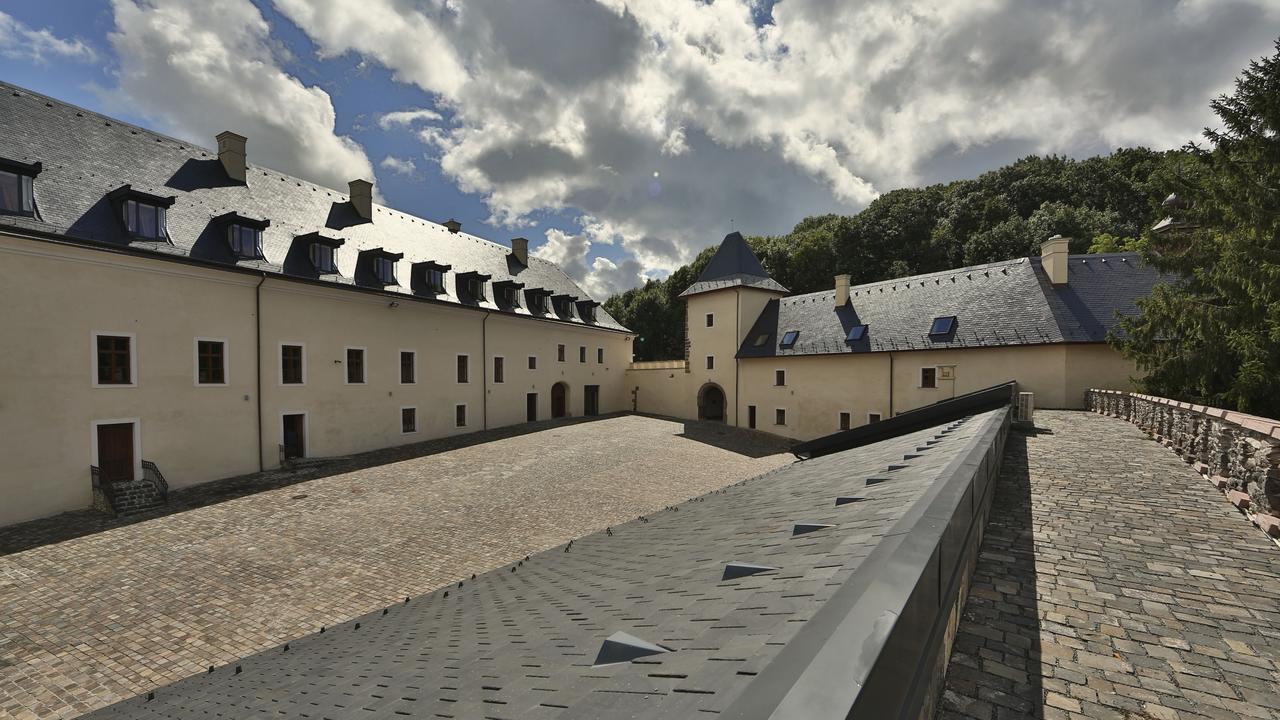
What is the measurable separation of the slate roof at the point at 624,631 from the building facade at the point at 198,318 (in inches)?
510

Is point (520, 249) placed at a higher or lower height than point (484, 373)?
higher

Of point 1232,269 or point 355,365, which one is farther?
point 355,365

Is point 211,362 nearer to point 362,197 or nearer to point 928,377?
point 362,197

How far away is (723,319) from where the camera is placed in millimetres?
29141

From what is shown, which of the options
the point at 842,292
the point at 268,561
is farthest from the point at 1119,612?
the point at 842,292

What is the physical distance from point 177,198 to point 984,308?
3018cm

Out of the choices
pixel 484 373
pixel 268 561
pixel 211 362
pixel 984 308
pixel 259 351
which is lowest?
pixel 268 561

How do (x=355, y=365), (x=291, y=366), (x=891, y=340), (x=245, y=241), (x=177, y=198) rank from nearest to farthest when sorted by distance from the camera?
(x=177, y=198)
(x=245, y=241)
(x=291, y=366)
(x=355, y=365)
(x=891, y=340)

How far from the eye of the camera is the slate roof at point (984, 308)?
17.9 metres

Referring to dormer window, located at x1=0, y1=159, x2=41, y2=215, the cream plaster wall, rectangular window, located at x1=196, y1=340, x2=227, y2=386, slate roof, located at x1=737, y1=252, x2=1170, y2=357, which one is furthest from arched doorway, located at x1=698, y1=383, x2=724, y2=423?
dormer window, located at x1=0, y1=159, x2=41, y2=215

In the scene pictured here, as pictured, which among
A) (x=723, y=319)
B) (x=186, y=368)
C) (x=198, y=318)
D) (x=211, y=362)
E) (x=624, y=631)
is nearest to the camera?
(x=624, y=631)

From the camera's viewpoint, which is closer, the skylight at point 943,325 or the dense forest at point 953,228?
the skylight at point 943,325

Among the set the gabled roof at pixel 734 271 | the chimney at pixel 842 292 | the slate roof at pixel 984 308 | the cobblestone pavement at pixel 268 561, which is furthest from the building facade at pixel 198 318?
the chimney at pixel 842 292

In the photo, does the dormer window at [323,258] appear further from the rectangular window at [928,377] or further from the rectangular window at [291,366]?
the rectangular window at [928,377]
